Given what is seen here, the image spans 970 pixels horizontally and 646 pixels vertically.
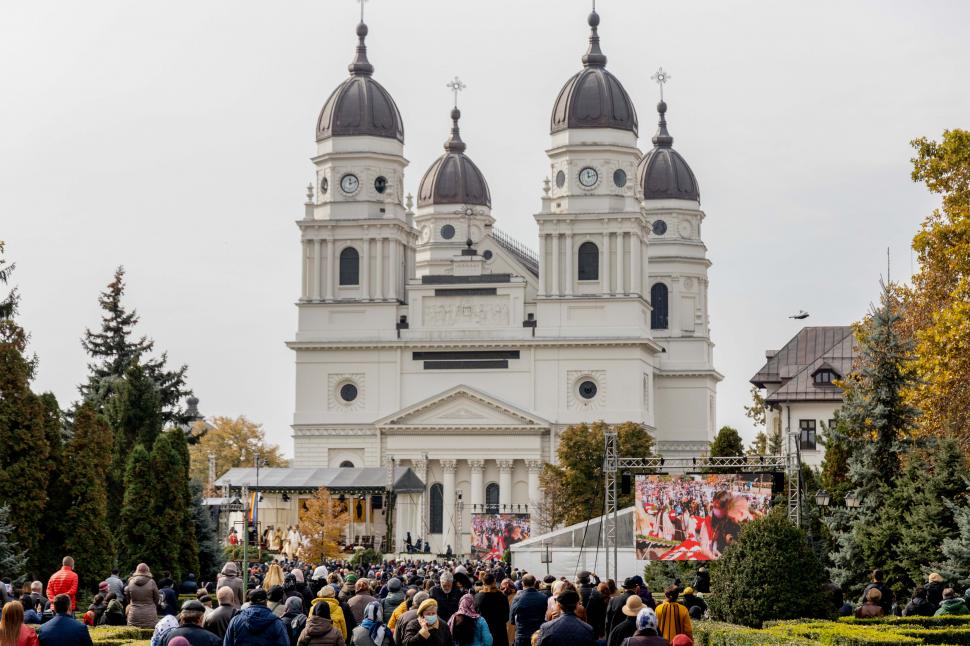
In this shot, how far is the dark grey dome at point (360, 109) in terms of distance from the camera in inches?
4003

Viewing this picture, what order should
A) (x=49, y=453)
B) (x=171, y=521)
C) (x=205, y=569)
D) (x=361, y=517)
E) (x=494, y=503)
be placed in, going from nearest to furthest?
(x=49, y=453) < (x=171, y=521) < (x=205, y=569) < (x=361, y=517) < (x=494, y=503)

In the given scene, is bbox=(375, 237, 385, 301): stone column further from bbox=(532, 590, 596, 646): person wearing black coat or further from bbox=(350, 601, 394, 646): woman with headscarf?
bbox=(532, 590, 596, 646): person wearing black coat

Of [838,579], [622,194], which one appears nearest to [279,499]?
[622,194]

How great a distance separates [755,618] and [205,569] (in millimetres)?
26154

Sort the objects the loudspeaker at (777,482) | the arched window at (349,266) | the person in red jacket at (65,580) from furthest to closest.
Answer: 1. the arched window at (349,266)
2. the loudspeaker at (777,482)
3. the person in red jacket at (65,580)

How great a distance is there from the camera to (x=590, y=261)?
324 feet

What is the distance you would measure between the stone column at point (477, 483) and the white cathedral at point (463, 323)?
8 centimetres

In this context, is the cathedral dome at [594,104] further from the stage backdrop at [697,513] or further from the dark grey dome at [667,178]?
the stage backdrop at [697,513]

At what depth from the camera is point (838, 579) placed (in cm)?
3712

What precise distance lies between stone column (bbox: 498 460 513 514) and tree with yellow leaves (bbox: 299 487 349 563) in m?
13.6

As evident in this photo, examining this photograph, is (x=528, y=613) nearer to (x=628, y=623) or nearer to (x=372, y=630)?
(x=372, y=630)

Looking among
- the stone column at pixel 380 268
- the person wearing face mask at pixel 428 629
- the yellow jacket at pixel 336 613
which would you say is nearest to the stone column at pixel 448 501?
the stone column at pixel 380 268

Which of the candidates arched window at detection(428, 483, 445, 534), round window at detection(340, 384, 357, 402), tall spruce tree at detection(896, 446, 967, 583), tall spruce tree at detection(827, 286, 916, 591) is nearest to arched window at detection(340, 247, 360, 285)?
round window at detection(340, 384, 357, 402)

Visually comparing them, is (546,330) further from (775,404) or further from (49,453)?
(49,453)
